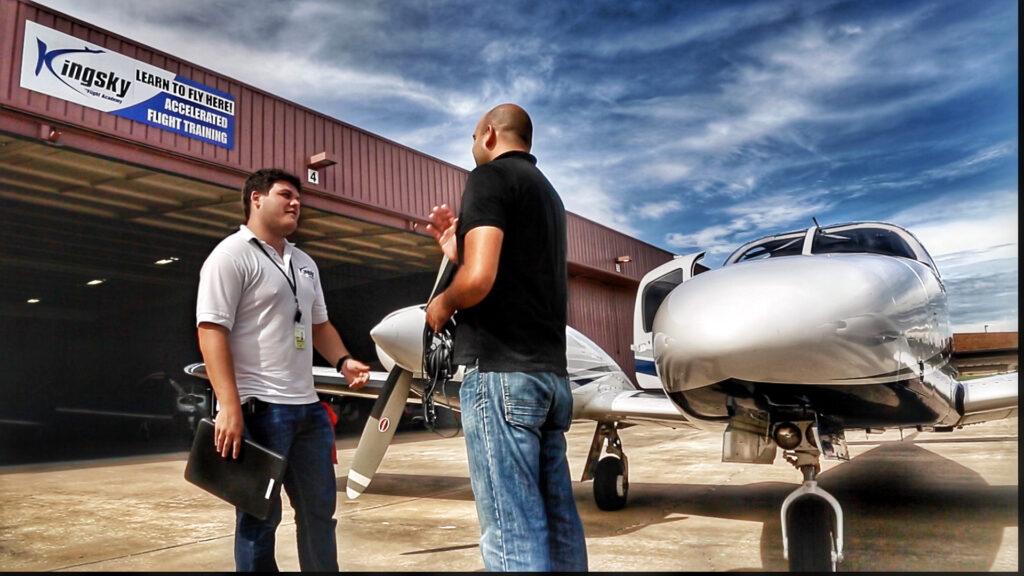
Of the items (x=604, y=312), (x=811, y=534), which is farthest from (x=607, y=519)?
(x=811, y=534)

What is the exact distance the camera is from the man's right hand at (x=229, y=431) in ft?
6.38

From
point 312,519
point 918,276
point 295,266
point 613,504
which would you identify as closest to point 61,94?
point 295,266

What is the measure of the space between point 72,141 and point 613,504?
17.2 feet

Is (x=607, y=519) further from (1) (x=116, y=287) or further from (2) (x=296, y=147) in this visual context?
(1) (x=116, y=287)

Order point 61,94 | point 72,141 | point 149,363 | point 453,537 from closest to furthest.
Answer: point 453,537, point 61,94, point 72,141, point 149,363

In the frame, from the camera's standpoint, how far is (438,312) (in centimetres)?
166

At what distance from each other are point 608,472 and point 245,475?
3.64m

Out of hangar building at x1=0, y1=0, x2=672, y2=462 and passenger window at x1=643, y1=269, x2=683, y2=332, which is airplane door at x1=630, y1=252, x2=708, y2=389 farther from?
hangar building at x1=0, y1=0, x2=672, y2=462

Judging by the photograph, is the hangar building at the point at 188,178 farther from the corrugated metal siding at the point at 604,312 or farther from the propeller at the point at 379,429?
the propeller at the point at 379,429

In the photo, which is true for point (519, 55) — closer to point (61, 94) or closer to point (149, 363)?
point (61, 94)

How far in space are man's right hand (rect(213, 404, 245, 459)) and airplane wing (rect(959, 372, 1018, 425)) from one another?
12.6 feet

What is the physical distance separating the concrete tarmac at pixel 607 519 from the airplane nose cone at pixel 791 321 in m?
1.14

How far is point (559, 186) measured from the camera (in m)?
3.19

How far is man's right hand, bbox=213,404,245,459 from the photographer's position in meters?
1.94
